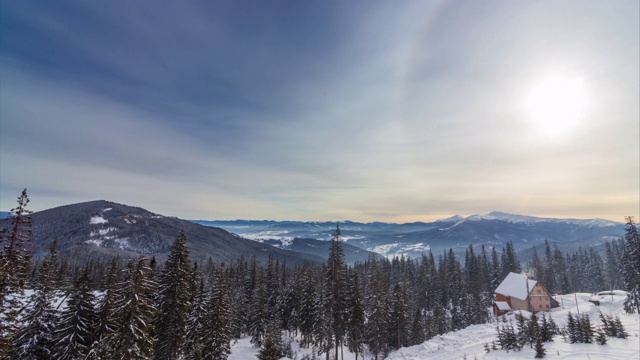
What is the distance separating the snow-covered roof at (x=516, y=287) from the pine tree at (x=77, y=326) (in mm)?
87226

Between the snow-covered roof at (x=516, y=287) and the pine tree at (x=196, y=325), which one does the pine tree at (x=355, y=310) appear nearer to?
the pine tree at (x=196, y=325)

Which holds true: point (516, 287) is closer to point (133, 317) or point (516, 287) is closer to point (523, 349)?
point (523, 349)

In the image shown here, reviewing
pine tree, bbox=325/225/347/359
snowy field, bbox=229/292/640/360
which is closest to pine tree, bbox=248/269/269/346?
snowy field, bbox=229/292/640/360

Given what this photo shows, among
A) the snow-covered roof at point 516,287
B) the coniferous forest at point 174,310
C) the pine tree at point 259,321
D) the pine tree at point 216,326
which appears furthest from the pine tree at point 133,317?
the snow-covered roof at point 516,287

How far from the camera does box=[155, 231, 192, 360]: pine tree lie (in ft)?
95.8

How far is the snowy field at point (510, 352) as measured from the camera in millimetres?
23656

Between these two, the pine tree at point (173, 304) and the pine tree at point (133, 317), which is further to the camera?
the pine tree at point (173, 304)

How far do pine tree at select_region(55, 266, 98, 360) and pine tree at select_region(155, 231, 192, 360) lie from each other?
5.62m

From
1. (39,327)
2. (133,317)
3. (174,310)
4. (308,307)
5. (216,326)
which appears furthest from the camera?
(308,307)

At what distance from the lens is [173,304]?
1152 inches

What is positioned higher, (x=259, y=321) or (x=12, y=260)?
(x=12, y=260)

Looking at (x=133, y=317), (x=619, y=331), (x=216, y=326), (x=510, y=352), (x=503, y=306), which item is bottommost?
(x=503, y=306)

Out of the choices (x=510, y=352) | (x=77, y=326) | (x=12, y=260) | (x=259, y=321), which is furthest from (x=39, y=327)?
(x=510, y=352)

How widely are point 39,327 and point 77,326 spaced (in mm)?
7219
